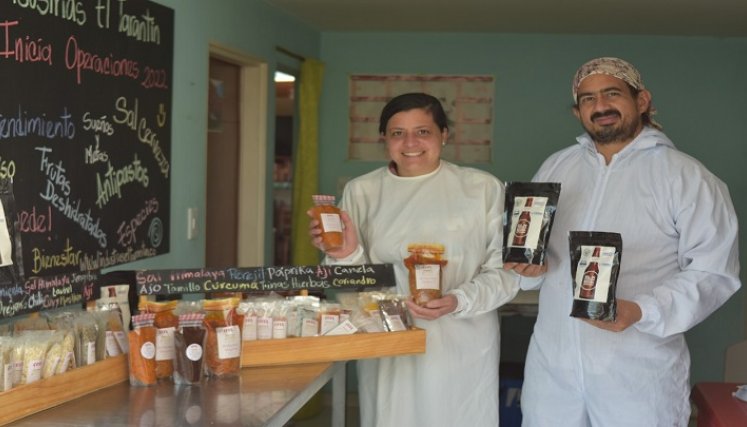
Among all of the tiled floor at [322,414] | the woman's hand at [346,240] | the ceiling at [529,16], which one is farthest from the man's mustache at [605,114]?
the tiled floor at [322,414]

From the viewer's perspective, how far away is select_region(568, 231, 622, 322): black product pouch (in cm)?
229

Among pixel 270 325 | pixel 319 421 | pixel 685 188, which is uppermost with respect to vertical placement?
pixel 685 188

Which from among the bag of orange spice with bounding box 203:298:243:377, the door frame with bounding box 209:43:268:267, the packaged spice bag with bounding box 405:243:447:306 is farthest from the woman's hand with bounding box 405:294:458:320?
the door frame with bounding box 209:43:268:267

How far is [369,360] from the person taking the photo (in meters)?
2.86

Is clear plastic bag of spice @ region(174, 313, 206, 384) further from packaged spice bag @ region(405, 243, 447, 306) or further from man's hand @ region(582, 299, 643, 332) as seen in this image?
man's hand @ region(582, 299, 643, 332)

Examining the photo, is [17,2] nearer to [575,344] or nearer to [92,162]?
[92,162]

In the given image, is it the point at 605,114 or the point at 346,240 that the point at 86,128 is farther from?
the point at 605,114

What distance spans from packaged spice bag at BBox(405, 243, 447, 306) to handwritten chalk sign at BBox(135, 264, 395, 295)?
0.06 metres

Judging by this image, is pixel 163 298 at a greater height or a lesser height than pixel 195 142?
lesser

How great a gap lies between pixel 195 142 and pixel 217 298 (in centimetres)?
152

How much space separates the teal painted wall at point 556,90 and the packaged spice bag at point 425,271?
124 inches

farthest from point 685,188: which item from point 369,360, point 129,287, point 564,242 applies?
point 129,287

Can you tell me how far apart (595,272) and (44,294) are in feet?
4.40

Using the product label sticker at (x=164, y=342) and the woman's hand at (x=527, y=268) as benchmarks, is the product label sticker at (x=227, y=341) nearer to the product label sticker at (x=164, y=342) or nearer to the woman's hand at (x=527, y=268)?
the product label sticker at (x=164, y=342)
